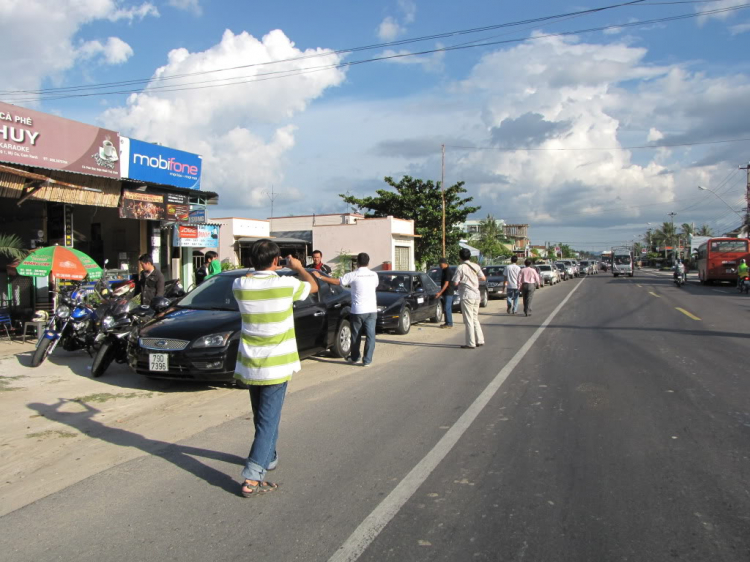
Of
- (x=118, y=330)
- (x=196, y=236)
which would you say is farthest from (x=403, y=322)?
(x=196, y=236)

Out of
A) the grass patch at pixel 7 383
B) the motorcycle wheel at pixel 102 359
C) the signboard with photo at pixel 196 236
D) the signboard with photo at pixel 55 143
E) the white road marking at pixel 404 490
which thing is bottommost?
the white road marking at pixel 404 490

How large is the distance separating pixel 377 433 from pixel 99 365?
4.65 meters

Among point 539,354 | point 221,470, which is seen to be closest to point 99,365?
point 221,470

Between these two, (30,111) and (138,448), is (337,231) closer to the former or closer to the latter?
(30,111)

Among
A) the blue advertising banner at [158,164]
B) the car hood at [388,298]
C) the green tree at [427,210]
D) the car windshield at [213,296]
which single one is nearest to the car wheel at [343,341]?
the car windshield at [213,296]

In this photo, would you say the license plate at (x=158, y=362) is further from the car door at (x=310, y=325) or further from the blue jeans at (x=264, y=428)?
the blue jeans at (x=264, y=428)

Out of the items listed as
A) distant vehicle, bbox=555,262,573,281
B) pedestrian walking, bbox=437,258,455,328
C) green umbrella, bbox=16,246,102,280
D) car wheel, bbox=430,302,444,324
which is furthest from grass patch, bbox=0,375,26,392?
distant vehicle, bbox=555,262,573,281

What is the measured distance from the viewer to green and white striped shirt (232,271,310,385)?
3.86m

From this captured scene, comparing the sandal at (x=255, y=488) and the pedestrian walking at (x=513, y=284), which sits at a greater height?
the pedestrian walking at (x=513, y=284)

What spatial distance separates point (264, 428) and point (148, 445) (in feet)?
6.04

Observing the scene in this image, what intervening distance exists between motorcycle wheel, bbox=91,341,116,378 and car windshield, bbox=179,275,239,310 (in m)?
1.15

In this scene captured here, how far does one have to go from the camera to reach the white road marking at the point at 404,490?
10.5 feet

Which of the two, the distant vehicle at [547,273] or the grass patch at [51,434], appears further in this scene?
the distant vehicle at [547,273]

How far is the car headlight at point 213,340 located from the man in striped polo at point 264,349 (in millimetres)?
2856
